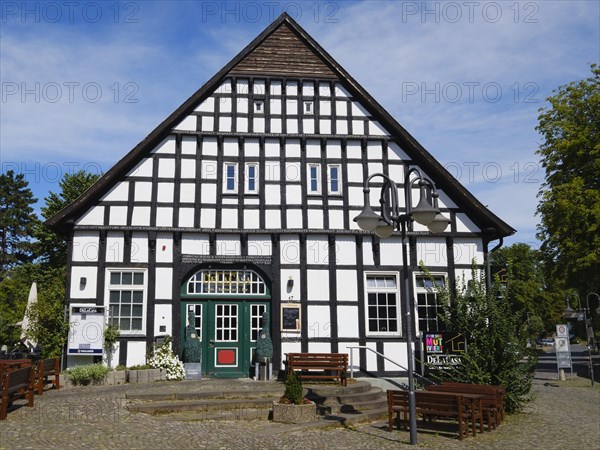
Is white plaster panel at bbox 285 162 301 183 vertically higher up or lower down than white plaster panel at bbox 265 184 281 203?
higher up

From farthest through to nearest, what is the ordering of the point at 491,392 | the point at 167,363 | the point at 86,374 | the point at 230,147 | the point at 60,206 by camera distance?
the point at 60,206, the point at 230,147, the point at 167,363, the point at 86,374, the point at 491,392

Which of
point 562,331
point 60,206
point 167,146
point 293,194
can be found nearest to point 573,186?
point 562,331

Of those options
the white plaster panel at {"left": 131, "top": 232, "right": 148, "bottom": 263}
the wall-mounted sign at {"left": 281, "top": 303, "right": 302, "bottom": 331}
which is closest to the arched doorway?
the wall-mounted sign at {"left": 281, "top": 303, "right": 302, "bottom": 331}

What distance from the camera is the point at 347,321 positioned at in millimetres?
15156

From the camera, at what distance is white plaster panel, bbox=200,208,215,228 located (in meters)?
15.2

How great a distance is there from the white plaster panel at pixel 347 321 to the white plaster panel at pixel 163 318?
4442mm

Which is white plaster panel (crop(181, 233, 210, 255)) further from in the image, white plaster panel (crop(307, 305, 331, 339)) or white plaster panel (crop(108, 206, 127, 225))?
white plaster panel (crop(307, 305, 331, 339))

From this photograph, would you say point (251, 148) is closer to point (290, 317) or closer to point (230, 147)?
point (230, 147)

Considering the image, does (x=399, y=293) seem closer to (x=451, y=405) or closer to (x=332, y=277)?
(x=332, y=277)

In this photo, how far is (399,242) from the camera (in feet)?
51.9

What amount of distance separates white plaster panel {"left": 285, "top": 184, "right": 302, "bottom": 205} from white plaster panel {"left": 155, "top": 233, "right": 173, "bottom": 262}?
133 inches

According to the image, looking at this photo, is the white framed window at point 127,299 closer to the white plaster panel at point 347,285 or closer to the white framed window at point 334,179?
the white plaster panel at point 347,285

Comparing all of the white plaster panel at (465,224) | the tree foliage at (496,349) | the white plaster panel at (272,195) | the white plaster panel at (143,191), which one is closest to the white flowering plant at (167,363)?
the white plaster panel at (143,191)

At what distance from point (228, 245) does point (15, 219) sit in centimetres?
4714
